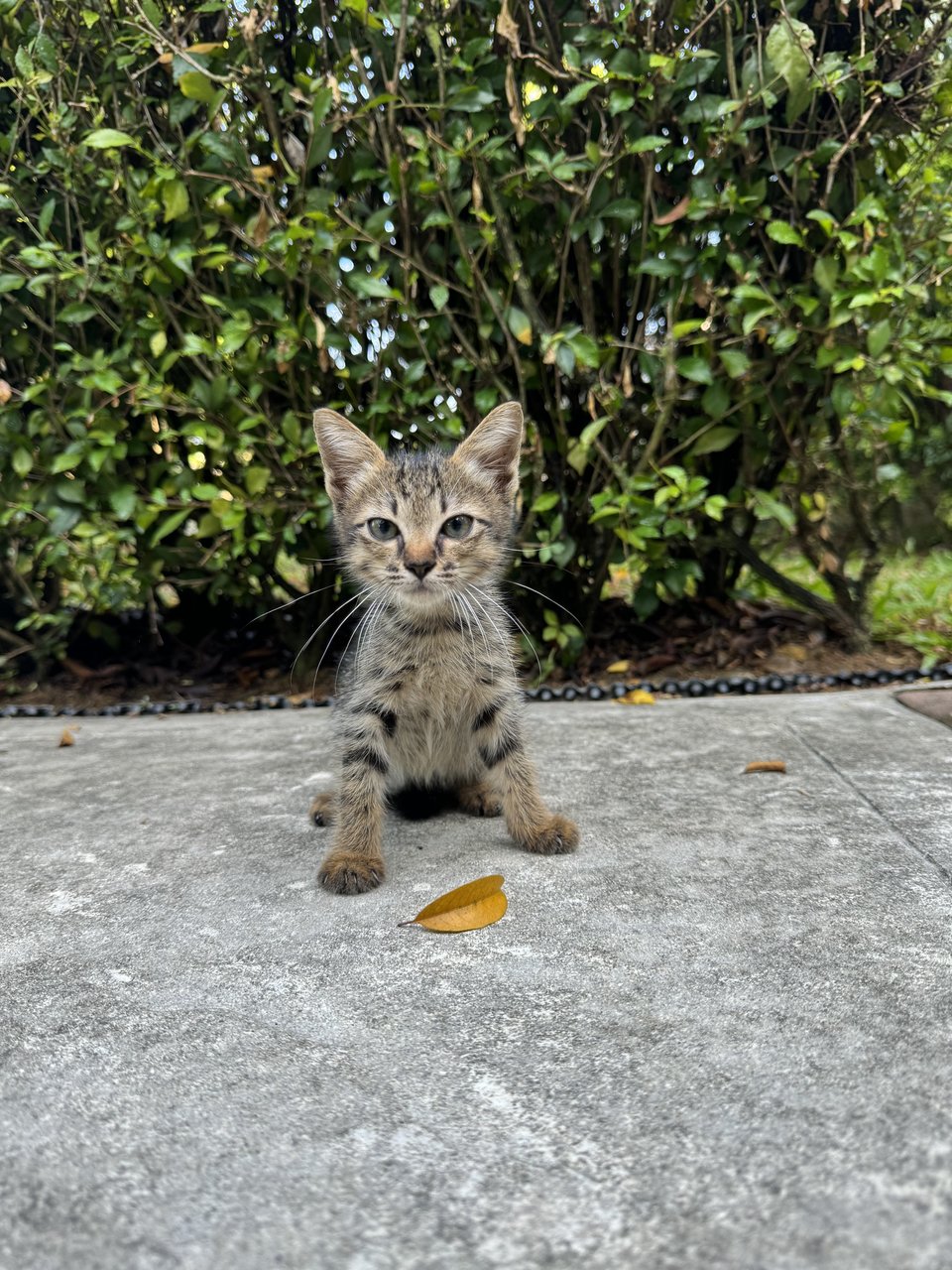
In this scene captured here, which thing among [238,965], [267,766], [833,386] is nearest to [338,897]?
[238,965]

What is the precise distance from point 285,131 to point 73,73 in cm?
97

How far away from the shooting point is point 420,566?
264cm

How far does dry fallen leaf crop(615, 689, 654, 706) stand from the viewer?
174 inches

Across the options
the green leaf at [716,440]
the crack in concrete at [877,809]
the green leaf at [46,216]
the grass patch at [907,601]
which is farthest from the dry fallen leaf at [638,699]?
the green leaf at [46,216]

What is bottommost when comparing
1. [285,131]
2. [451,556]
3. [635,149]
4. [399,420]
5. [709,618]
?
[709,618]

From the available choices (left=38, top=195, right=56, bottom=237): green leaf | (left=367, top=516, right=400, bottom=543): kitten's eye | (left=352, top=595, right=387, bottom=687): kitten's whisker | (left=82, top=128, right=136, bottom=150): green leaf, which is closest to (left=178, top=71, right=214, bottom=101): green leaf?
(left=82, top=128, right=136, bottom=150): green leaf

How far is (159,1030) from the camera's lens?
1.76 meters

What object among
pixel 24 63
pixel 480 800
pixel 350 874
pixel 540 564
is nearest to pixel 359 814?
pixel 350 874

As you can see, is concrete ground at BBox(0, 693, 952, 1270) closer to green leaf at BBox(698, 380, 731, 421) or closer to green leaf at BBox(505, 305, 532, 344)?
green leaf at BBox(698, 380, 731, 421)

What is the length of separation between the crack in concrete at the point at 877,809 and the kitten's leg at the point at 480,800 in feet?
3.63

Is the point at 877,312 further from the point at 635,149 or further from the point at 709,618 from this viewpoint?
the point at 709,618

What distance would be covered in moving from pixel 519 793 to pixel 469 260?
246 centimetres

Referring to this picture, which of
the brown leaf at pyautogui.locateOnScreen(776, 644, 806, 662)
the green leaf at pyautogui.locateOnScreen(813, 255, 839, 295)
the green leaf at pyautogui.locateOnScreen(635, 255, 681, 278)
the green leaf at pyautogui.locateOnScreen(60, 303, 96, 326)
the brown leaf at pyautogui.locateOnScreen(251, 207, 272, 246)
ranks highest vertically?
the brown leaf at pyautogui.locateOnScreen(251, 207, 272, 246)

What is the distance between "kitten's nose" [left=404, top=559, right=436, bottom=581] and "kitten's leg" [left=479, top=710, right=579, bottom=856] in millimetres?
500
